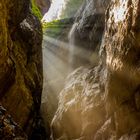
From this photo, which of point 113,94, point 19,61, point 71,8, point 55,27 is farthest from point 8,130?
point 71,8

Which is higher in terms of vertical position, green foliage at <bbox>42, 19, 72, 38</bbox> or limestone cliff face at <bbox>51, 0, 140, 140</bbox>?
green foliage at <bbox>42, 19, 72, 38</bbox>

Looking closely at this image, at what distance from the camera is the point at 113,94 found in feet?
53.8

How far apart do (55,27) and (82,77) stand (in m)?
15.0

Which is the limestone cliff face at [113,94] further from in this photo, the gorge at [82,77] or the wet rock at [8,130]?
the wet rock at [8,130]

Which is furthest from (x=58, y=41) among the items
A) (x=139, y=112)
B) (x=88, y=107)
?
(x=139, y=112)

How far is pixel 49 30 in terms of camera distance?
126 ft

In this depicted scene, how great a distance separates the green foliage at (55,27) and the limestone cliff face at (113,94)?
14.4m

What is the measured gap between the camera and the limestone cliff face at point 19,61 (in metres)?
13.0

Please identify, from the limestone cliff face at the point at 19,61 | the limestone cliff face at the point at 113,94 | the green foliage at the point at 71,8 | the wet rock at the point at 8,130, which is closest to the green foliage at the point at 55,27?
the green foliage at the point at 71,8

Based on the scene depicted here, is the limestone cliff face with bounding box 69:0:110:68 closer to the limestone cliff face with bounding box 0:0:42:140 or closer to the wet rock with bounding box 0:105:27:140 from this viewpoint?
the limestone cliff face with bounding box 0:0:42:140

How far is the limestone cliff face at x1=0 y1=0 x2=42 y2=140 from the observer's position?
42.5 feet

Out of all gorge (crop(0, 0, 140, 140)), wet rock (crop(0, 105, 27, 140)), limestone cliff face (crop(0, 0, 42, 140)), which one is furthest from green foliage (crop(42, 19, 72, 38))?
wet rock (crop(0, 105, 27, 140))

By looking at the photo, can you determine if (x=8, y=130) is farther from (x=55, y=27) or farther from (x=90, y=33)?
(x=55, y=27)

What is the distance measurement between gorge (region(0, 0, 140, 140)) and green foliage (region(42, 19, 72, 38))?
19.8 feet
